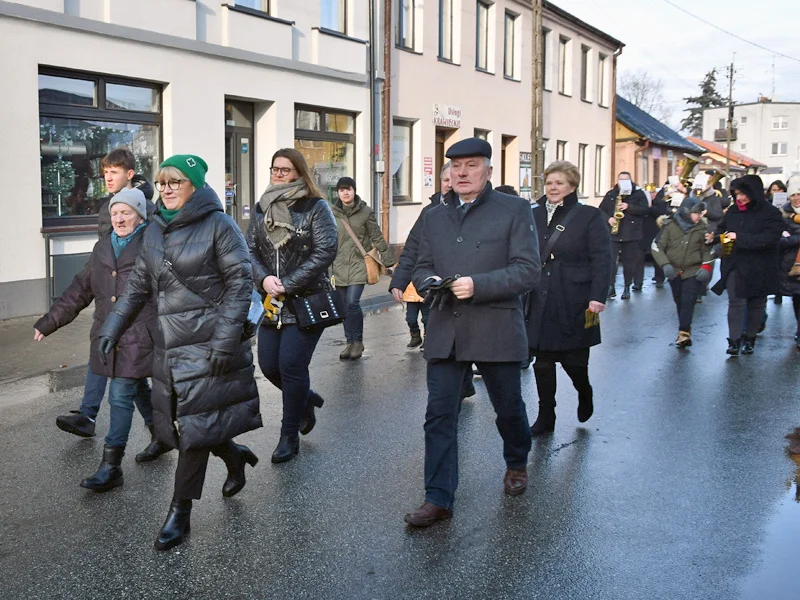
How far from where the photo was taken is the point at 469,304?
15.0 ft

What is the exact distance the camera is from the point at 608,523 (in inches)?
180

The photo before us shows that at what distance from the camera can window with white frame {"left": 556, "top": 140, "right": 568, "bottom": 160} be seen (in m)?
29.6

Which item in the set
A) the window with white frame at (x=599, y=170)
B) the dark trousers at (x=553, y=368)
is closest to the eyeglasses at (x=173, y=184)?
the dark trousers at (x=553, y=368)

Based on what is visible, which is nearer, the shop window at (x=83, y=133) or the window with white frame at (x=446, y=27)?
the shop window at (x=83, y=133)

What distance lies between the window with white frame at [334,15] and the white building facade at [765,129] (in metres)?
88.1

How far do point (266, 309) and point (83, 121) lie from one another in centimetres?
775

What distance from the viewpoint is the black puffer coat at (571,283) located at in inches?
241

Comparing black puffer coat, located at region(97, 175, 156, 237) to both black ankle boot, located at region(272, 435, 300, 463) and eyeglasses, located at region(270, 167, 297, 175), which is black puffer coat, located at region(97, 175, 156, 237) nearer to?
eyeglasses, located at region(270, 167, 297, 175)

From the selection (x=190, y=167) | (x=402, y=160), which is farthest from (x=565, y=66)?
(x=190, y=167)

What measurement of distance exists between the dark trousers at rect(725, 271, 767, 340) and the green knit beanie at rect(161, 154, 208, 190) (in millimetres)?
6525

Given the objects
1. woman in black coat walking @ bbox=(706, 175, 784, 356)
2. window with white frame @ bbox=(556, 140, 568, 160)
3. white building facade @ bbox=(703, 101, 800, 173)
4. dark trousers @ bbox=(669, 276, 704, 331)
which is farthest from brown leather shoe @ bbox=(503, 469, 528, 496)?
white building facade @ bbox=(703, 101, 800, 173)

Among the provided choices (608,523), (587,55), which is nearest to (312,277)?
(608,523)

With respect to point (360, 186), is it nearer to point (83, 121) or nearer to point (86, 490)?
point (83, 121)

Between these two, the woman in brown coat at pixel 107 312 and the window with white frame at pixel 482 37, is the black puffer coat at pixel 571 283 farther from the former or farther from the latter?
the window with white frame at pixel 482 37
